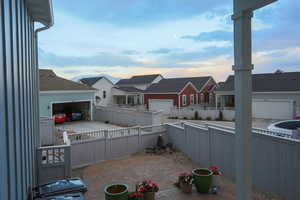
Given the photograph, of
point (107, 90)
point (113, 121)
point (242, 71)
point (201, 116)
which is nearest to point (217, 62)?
point (201, 116)

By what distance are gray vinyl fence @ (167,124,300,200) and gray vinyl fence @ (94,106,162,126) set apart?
292 inches

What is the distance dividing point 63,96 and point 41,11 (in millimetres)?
13705

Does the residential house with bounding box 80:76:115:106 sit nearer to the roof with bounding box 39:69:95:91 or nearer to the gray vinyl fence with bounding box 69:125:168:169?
the roof with bounding box 39:69:95:91

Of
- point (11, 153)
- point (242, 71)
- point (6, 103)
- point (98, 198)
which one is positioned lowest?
point (98, 198)

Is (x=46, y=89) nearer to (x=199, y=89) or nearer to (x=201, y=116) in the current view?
(x=201, y=116)

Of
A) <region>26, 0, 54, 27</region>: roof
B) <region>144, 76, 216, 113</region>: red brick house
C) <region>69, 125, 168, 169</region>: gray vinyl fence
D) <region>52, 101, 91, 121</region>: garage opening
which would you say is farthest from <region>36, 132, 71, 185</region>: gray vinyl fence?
<region>144, 76, 216, 113</region>: red brick house

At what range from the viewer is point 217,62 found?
17266 millimetres

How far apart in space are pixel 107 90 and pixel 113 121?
15.0 m

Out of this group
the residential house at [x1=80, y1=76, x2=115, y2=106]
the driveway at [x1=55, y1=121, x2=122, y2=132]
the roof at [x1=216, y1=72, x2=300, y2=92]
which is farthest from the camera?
the residential house at [x1=80, y1=76, x2=115, y2=106]

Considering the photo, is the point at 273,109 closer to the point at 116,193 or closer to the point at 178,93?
the point at 178,93

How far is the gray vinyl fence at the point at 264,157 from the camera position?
15.6 feet

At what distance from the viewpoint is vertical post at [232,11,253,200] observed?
8.43ft

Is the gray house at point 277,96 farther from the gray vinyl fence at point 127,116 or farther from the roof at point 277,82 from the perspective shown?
the gray vinyl fence at point 127,116

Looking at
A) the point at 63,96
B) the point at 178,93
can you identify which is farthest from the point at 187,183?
the point at 178,93
